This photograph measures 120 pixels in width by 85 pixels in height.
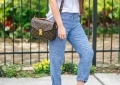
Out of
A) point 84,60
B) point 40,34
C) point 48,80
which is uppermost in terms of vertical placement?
point 40,34

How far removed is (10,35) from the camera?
9406mm

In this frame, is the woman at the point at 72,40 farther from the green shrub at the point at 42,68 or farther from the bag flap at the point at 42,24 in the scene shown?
the green shrub at the point at 42,68

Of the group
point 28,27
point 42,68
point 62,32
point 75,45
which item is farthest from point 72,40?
point 28,27

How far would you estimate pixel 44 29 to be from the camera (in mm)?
4379

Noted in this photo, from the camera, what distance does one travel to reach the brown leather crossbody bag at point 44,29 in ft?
14.2

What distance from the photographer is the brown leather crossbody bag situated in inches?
170

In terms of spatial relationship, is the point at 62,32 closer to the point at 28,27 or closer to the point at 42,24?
the point at 42,24

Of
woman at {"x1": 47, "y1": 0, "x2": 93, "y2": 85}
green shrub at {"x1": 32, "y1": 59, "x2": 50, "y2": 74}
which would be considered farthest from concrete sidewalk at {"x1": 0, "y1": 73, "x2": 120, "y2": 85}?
woman at {"x1": 47, "y1": 0, "x2": 93, "y2": 85}

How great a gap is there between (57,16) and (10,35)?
5.32 m

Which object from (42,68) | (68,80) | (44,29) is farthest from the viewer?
(42,68)

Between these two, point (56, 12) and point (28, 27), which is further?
point (28, 27)

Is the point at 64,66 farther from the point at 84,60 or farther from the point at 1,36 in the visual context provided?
the point at 1,36

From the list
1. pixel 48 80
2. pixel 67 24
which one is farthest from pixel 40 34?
pixel 48 80

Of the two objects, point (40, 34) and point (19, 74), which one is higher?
point (40, 34)
